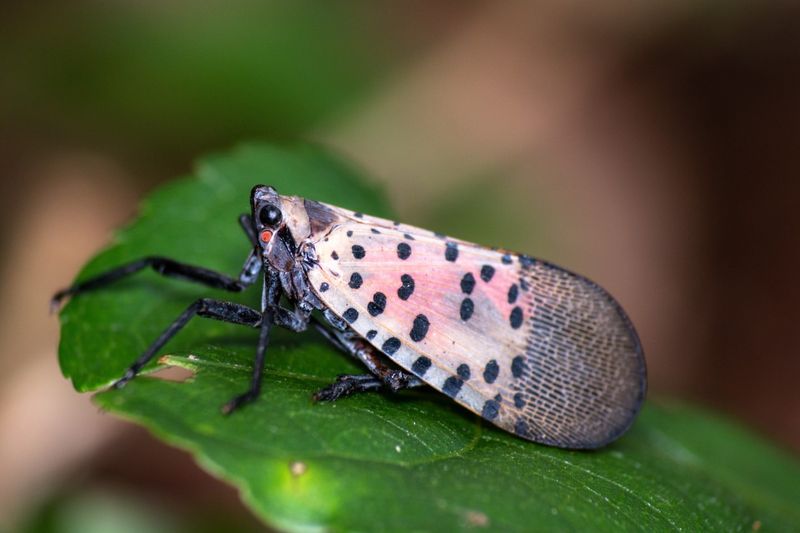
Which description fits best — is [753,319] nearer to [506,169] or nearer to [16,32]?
[506,169]

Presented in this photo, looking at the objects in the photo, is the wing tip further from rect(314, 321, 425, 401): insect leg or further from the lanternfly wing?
rect(314, 321, 425, 401): insect leg

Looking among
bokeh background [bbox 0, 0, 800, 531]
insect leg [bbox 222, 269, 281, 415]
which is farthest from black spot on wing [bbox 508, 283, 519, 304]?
bokeh background [bbox 0, 0, 800, 531]

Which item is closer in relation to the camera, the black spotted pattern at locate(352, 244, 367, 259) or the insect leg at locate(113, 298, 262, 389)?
the insect leg at locate(113, 298, 262, 389)

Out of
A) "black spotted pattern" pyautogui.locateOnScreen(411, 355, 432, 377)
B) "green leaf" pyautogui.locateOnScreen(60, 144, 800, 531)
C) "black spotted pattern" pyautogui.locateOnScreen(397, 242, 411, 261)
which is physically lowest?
"green leaf" pyautogui.locateOnScreen(60, 144, 800, 531)

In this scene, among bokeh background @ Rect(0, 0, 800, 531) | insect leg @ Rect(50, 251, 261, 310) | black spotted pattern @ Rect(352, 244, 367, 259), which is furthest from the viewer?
bokeh background @ Rect(0, 0, 800, 531)

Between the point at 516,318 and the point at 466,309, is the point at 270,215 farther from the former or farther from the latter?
the point at 516,318

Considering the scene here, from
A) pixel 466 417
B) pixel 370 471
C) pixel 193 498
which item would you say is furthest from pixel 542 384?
pixel 193 498
